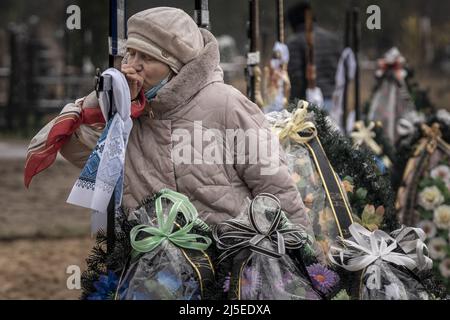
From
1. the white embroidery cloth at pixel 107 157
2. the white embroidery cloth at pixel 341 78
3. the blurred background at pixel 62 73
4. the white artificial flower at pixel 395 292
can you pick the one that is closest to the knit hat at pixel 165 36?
the white embroidery cloth at pixel 107 157

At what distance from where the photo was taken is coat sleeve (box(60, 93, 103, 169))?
12.1 feet

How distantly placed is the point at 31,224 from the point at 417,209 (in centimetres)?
454

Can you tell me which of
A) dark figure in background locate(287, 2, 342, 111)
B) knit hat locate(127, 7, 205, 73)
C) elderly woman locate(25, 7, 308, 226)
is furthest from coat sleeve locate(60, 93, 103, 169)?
dark figure in background locate(287, 2, 342, 111)

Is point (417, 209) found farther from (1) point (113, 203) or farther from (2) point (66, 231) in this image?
(2) point (66, 231)

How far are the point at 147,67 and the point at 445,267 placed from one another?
10.1ft

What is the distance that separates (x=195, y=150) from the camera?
11.7 feet

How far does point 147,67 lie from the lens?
3.56m

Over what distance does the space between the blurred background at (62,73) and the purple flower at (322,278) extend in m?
1.24

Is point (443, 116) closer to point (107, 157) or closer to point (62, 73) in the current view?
point (107, 157)

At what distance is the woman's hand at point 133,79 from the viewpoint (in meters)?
3.51

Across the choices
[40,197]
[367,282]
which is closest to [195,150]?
[367,282]

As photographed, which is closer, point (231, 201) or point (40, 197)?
point (231, 201)

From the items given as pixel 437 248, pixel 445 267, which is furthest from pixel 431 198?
pixel 445 267

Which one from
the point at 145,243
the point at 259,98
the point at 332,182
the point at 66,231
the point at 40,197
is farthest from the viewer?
the point at 40,197
